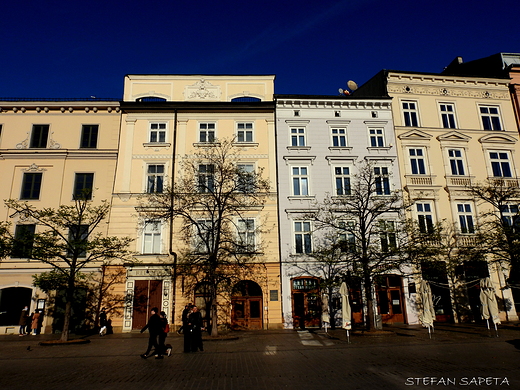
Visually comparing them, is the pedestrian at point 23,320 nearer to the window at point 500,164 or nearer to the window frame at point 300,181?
the window frame at point 300,181

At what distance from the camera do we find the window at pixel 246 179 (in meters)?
22.6

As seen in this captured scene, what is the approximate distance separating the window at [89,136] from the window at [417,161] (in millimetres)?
22906

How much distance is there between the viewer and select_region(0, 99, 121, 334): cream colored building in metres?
25.0

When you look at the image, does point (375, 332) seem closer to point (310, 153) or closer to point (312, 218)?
point (312, 218)

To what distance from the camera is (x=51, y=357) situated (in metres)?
14.6

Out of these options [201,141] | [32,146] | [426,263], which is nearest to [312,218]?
[426,263]

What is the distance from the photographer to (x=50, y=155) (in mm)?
26266

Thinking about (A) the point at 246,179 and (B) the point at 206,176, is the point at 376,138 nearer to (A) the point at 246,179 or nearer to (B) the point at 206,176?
(A) the point at 246,179

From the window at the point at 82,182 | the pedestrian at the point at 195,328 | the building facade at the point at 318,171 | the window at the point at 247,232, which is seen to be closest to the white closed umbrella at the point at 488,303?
the building facade at the point at 318,171

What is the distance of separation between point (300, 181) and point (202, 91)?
10.1m

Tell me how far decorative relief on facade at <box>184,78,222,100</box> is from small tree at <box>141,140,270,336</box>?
13.8 ft

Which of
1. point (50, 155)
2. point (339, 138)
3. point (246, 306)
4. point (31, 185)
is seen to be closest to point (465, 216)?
point (339, 138)

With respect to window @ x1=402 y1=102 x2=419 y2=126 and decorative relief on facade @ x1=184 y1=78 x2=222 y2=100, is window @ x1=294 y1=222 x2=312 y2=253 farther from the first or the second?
decorative relief on facade @ x1=184 y1=78 x2=222 y2=100

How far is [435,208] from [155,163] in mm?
19948
